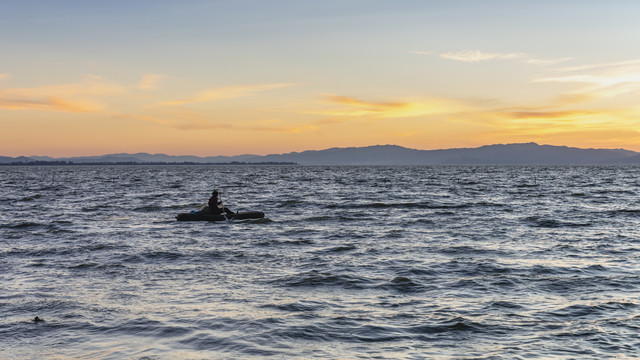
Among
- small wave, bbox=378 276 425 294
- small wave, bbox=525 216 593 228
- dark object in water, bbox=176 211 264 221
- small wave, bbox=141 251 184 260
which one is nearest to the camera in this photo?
small wave, bbox=378 276 425 294

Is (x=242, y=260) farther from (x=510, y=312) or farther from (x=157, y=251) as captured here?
(x=510, y=312)

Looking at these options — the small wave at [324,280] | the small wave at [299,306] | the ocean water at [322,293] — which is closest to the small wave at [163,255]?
the ocean water at [322,293]

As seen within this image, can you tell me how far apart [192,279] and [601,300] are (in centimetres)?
1031

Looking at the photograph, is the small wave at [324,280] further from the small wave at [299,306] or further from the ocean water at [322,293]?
the small wave at [299,306]

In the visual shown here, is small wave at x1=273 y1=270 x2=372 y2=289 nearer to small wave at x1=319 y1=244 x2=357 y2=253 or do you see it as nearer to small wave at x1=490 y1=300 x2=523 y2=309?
small wave at x1=490 y1=300 x2=523 y2=309

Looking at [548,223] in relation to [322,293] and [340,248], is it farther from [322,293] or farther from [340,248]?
[322,293]

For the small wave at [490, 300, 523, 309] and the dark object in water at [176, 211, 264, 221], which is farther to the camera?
the dark object in water at [176, 211, 264, 221]

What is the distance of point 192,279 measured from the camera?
637 inches

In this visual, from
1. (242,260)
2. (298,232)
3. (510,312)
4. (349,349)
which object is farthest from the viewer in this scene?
(298,232)

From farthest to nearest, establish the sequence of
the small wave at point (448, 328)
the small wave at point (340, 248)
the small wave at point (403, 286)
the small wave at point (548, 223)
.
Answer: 1. the small wave at point (548, 223)
2. the small wave at point (340, 248)
3. the small wave at point (403, 286)
4. the small wave at point (448, 328)

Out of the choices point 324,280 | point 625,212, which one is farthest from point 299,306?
point 625,212

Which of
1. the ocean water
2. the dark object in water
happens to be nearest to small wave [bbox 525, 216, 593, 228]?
the ocean water

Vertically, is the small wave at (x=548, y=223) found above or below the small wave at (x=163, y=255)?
above

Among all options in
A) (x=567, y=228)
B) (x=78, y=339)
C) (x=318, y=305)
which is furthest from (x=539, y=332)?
(x=567, y=228)
